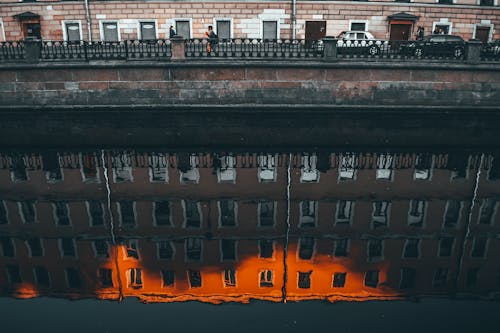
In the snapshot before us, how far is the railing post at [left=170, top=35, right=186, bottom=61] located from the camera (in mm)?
22844

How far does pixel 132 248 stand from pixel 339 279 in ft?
16.3

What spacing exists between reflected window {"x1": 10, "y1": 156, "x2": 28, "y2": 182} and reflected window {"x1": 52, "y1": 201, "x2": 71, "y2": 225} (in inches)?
99.6

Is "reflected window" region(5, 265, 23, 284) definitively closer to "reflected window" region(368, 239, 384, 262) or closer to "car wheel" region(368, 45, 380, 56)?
"reflected window" region(368, 239, 384, 262)

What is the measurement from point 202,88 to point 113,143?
7.56 m

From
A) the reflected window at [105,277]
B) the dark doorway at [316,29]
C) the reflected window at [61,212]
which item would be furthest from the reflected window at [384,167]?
the dark doorway at [316,29]

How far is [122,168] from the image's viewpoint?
14945 millimetres

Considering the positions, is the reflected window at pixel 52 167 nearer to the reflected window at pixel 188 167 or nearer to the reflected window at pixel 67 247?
the reflected window at pixel 67 247

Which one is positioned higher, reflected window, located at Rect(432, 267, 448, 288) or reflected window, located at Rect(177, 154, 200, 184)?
reflected window, located at Rect(177, 154, 200, 184)

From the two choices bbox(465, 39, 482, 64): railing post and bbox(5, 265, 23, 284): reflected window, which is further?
bbox(465, 39, 482, 64): railing post

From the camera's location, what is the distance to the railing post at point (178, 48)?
2284 centimetres

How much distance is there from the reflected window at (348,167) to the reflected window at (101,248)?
24.8ft

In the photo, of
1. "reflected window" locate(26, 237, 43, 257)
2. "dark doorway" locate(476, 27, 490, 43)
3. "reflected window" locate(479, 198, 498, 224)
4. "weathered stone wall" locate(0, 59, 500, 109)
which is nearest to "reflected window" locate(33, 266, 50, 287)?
"reflected window" locate(26, 237, 43, 257)

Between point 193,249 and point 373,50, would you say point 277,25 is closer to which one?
point 373,50

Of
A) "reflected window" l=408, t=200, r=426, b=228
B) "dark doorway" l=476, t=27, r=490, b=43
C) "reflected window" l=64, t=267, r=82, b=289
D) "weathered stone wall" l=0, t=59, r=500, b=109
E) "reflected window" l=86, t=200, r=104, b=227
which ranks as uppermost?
"dark doorway" l=476, t=27, r=490, b=43
